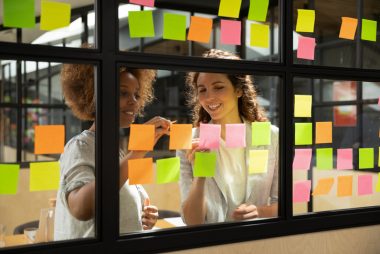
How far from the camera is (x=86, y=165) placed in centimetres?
163

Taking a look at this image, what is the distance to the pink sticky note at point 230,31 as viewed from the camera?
182 cm

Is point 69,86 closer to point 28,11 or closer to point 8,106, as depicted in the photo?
point 28,11

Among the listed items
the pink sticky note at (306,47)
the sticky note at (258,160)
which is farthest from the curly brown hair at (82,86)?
the pink sticky note at (306,47)

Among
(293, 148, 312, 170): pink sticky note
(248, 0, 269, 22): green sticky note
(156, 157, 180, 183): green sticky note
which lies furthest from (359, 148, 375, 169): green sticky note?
(156, 157, 180, 183): green sticky note

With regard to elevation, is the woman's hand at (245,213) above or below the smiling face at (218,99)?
below

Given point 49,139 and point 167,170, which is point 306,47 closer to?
point 167,170

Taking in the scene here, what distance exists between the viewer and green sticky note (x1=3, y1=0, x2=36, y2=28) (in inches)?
55.8

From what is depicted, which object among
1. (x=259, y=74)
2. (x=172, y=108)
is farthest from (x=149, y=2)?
(x=172, y=108)

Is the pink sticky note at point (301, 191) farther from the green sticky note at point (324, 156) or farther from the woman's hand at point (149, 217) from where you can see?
the woman's hand at point (149, 217)

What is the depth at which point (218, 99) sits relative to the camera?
2252 millimetres

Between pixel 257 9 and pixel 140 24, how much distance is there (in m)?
0.56

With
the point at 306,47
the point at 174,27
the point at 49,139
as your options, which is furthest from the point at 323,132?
the point at 49,139

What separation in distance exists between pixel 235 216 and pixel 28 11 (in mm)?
1297

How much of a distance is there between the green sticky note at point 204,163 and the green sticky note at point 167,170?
11 centimetres
